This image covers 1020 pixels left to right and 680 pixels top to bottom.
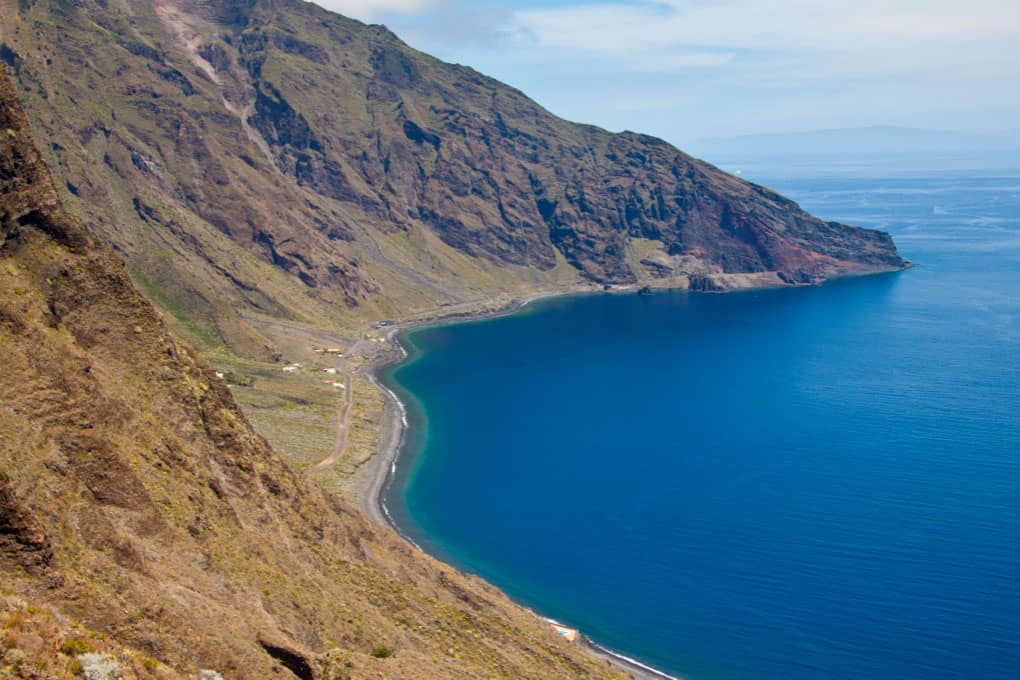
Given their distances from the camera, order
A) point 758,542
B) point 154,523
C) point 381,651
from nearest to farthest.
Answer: point 154,523 → point 381,651 → point 758,542

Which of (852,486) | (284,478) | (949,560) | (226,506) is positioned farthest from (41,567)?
(852,486)

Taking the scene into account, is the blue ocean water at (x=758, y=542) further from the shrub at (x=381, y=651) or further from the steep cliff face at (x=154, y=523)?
the shrub at (x=381, y=651)

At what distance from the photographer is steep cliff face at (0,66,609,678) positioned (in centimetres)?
4266

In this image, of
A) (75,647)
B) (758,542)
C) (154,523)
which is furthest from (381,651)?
(758,542)

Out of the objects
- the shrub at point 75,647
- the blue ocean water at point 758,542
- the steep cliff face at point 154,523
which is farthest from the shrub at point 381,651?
the blue ocean water at point 758,542

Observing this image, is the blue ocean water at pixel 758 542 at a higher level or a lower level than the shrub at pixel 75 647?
lower

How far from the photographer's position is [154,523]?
188 ft

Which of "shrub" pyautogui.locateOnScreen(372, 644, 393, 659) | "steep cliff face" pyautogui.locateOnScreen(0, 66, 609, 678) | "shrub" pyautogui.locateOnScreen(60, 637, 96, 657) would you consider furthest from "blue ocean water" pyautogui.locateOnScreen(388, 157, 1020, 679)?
"shrub" pyautogui.locateOnScreen(60, 637, 96, 657)

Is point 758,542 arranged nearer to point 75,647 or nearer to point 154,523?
point 154,523

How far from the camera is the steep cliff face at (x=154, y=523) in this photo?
1679 inches

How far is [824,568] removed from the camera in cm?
13225

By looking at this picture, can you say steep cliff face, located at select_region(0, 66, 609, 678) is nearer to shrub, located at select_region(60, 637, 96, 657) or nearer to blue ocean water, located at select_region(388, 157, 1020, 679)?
shrub, located at select_region(60, 637, 96, 657)

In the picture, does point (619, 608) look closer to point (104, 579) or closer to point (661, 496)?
point (661, 496)

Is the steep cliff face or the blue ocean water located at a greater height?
the steep cliff face
